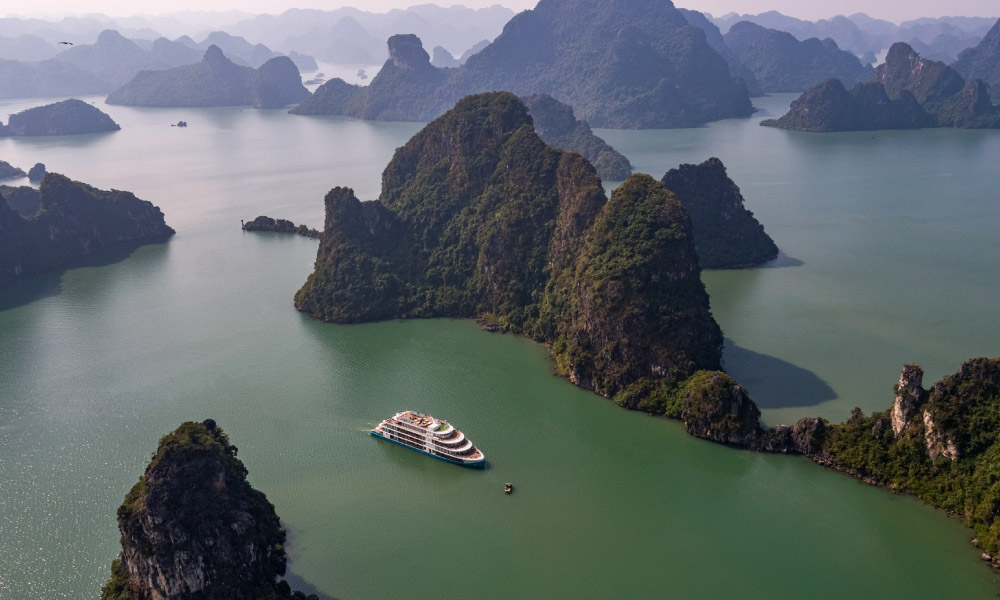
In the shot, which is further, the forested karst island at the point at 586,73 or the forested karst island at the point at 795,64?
the forested karst island at the point at 795,64

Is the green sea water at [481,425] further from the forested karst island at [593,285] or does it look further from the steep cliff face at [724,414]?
the forested karst island at [593,285]

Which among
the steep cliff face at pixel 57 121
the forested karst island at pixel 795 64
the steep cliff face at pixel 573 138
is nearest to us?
the steep cliff face at pixel 573 138

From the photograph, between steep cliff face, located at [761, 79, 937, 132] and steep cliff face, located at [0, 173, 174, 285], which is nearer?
steep cliff face, located at [0, 173, 174, 285]

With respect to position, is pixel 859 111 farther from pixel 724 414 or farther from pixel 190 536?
pixel 190 536

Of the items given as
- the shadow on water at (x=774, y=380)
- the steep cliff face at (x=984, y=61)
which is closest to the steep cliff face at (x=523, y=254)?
the shadow on water at (x=774, y=380)

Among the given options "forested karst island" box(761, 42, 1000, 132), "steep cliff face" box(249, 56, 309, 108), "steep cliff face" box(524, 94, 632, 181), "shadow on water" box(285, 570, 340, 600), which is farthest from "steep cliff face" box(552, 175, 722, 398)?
"steep cliff face" box(249, 56, 309, 108)

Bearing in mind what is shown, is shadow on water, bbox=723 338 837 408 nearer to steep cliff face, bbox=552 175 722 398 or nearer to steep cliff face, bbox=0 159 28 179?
steep cliff face, bbox=552 175 722 398

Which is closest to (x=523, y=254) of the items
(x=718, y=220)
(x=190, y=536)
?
(x=718, y=220)

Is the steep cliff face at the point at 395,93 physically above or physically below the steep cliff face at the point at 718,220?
above
